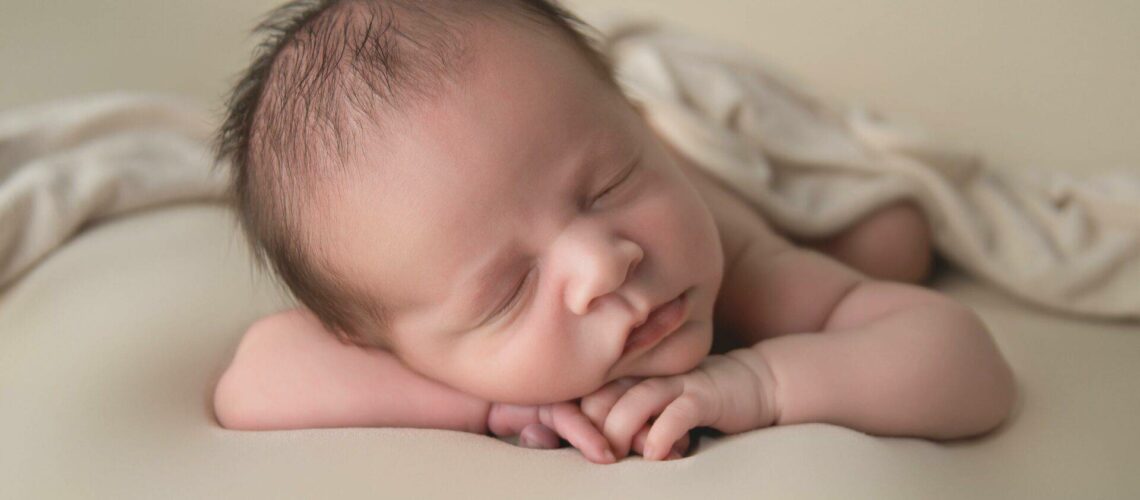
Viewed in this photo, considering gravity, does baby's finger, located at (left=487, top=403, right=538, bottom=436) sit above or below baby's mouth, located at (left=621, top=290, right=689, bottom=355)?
below

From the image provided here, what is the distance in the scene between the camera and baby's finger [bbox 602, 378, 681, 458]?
2.68 feet

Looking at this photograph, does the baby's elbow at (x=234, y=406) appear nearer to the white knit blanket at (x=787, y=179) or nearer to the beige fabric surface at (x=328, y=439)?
the beige fabric surface at (x=328, y=439)

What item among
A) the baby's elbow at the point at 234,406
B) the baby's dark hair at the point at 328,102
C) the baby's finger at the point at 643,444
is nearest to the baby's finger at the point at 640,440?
the baby's finger at the point at 643,444

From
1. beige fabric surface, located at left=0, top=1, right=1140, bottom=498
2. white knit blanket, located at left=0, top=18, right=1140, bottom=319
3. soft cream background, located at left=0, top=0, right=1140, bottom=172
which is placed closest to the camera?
beige fabric surface, located at left=0, top=1, right=1140, bottom=498

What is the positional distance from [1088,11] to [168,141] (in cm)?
124

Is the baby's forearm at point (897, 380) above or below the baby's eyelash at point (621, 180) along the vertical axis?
below

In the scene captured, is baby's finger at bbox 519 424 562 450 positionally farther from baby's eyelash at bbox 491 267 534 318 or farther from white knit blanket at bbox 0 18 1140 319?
white knit blanket at bbox 0 18 1140 319

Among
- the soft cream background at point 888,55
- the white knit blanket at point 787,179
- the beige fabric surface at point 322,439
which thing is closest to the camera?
the beige fabric surface at point 322,439

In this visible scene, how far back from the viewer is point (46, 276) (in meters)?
1.12

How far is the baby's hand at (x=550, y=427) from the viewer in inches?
31.9

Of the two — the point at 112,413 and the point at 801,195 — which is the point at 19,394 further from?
the point at 801,195

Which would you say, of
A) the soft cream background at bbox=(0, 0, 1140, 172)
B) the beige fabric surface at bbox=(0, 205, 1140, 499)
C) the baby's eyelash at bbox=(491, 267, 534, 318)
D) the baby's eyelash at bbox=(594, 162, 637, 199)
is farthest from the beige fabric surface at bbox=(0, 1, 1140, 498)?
the soft cream background at bbox=(0, 0, 1140, 172)

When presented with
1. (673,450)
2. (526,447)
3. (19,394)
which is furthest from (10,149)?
(673,450)

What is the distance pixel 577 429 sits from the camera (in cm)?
82
